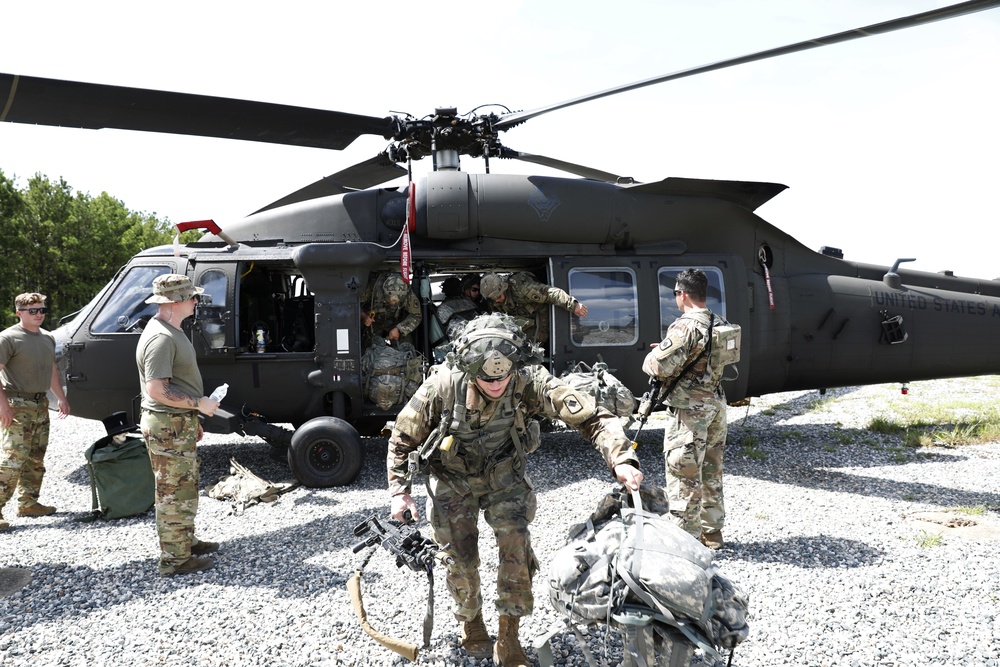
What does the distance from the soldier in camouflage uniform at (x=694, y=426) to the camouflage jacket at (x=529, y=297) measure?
205 centimetres

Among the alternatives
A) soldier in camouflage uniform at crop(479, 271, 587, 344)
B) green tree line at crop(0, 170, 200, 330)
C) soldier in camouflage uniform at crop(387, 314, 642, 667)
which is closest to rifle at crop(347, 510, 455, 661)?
soldier in camouflage uniform at crop(387, 314, 642, 667)

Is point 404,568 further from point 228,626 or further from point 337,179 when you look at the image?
point 337,179

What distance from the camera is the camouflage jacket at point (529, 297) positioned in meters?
6.37

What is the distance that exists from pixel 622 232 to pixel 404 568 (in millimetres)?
4038

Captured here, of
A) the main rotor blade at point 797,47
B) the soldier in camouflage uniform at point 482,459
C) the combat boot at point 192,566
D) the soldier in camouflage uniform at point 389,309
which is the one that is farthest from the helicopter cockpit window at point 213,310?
the soldier in camouflage uniform at point 482,459

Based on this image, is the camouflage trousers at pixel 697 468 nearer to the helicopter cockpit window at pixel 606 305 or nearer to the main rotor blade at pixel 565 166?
the helicopter cockpit window at pixel 606 305

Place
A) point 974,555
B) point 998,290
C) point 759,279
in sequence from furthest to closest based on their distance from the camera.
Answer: point 998,290 < point 759,279 < point 974,555

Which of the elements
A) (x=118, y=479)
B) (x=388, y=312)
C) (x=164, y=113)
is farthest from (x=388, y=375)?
(x=164, y=113)

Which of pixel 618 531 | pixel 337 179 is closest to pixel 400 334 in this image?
pixel 337 179

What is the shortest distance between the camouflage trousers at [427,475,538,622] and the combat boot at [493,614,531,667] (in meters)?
0.05

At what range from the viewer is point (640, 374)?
6.57 metres

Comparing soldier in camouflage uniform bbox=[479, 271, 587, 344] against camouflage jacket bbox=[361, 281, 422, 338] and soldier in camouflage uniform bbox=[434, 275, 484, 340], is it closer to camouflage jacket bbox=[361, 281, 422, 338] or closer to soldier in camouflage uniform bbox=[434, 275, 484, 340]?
soldier in camouflage uniform bbox=[434, 275, 484, 340]

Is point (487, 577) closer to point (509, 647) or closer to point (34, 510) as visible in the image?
point (509, 647)

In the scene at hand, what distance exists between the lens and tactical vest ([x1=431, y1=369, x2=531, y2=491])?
9.58 feet
